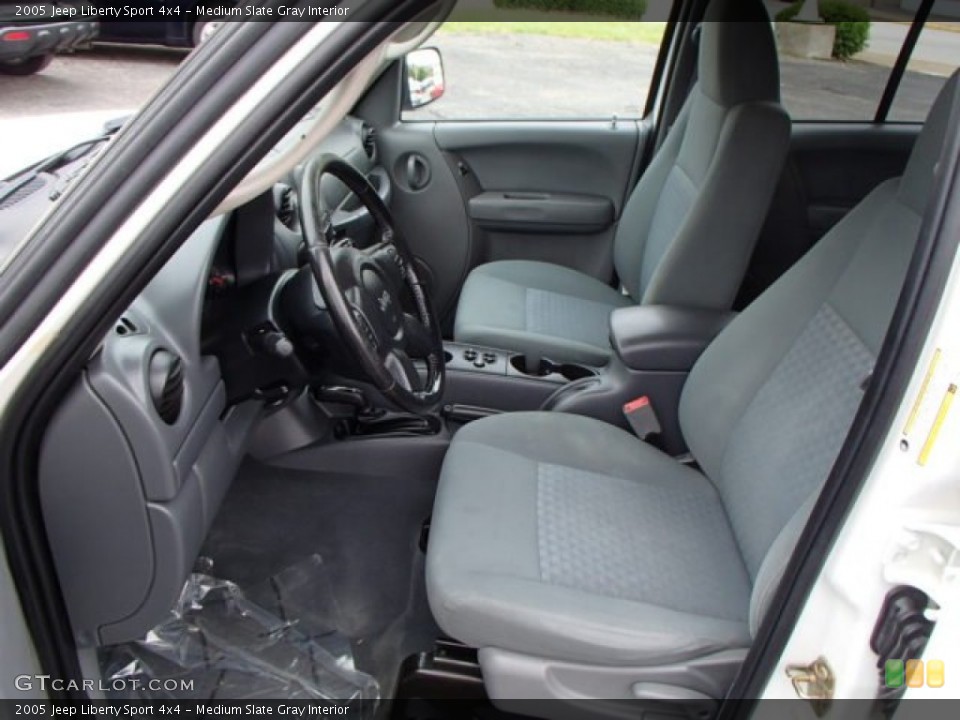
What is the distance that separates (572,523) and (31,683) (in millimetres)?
842

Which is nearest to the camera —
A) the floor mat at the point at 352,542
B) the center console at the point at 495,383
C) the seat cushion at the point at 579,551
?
the seat cushion at the point at 579,551

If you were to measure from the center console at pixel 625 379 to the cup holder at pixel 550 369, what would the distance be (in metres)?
0.02

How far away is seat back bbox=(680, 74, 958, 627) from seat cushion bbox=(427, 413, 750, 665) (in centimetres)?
9

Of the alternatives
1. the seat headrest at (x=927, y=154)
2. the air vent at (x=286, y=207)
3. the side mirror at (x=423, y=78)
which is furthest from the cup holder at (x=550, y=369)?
the side mirror at (x=423, y=78)

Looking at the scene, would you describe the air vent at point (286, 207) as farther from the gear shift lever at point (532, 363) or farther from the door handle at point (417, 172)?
the door handle at point (417, 172)

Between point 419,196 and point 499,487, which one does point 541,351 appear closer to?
point 499,487

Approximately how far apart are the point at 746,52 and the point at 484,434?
3.59 feet

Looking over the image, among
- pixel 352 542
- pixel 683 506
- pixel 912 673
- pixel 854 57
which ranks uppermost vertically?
pixel 854 57

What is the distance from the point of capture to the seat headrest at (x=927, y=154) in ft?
4.07

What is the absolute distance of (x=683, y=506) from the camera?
5.07 feet

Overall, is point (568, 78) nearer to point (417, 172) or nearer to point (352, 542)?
point (417, 172)

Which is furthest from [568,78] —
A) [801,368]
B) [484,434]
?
[801,368]

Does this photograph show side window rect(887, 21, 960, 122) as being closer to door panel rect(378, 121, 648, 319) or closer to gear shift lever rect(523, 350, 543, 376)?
door panel rect(378, 121, 648, 319)

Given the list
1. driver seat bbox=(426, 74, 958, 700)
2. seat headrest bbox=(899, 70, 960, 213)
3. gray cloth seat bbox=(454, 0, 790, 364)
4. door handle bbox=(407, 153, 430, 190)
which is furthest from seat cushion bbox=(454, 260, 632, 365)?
seat headrest bbox=(899, 70, 960, 213)
